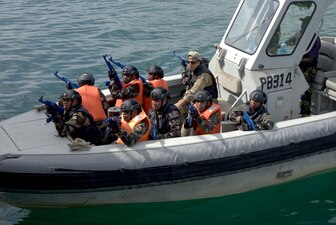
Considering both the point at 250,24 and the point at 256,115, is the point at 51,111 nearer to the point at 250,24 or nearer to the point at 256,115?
the point at 256,115

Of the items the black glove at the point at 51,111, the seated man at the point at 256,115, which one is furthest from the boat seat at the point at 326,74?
the black glove at the point at 51,111

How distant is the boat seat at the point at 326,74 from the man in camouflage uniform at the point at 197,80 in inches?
60.5

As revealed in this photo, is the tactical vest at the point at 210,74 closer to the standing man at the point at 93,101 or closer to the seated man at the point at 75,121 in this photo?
the standing man at the point at 93,101

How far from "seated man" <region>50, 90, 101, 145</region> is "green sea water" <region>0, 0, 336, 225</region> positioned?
0.91m

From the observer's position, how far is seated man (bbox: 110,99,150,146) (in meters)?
6.99

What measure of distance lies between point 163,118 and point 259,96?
1.24 m

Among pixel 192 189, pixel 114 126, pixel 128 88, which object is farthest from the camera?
pixel 128 88

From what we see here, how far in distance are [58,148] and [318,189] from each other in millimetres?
3632

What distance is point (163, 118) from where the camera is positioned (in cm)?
749

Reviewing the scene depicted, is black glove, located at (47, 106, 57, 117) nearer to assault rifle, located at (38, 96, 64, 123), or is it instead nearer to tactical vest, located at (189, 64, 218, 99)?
assault rifle, located at (38, 96, 64, 123)

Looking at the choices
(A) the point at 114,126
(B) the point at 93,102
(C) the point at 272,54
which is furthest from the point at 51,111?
(C) the point at 272,54

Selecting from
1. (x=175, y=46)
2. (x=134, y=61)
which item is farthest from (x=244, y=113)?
(x=175, y=46)

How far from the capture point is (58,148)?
6.96m

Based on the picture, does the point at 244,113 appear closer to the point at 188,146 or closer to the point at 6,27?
the point at 188,146
